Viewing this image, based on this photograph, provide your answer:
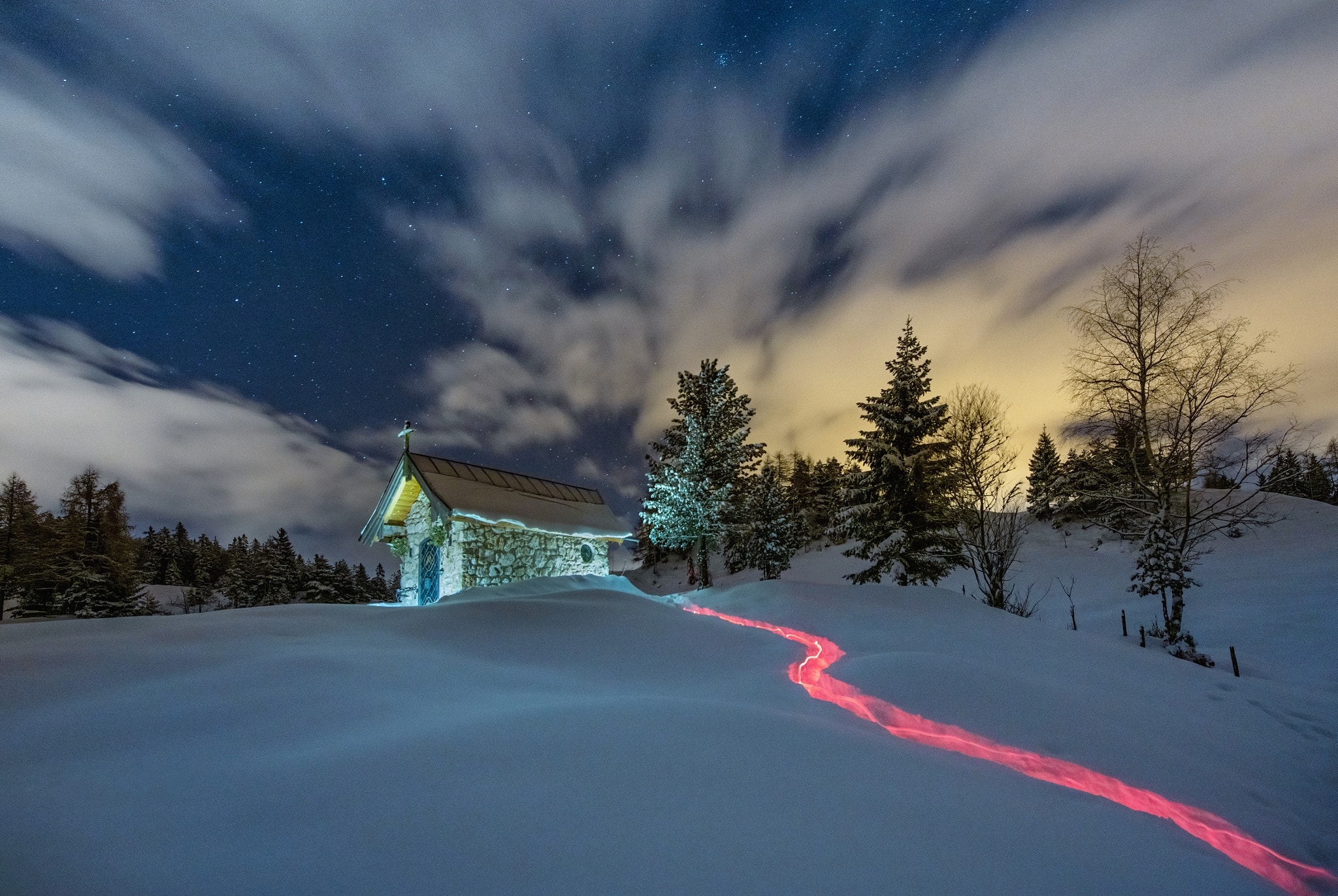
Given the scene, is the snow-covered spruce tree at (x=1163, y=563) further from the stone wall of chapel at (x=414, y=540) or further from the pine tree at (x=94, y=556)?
the pine tree at (x=94, y=556)

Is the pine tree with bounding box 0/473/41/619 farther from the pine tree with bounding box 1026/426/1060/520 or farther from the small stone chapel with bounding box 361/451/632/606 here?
the pine tree with bounding box 1026/426/1060/520

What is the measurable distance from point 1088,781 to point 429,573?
14397mm

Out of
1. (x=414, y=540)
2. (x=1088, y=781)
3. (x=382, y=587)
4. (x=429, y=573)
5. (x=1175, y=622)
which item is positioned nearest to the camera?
(x=1088, y=781)

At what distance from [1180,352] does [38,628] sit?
1963 centimetres

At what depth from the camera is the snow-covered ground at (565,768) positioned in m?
1.81

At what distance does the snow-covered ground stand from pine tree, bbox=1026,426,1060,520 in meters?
28.0

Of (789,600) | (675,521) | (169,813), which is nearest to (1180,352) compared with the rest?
(789,600)

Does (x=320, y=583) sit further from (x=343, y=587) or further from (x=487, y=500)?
(x=487, y=500)

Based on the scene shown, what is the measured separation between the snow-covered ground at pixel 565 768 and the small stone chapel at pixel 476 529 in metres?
7.34

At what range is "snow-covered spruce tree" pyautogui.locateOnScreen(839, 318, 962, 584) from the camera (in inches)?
616

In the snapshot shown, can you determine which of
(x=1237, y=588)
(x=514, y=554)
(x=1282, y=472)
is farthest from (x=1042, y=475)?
(x=514, y=554)

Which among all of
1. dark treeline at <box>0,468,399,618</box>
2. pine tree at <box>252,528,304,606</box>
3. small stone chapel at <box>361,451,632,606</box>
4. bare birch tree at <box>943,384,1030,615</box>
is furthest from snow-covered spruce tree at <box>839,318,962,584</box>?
pine tree at <box>252,528,304,606</box>

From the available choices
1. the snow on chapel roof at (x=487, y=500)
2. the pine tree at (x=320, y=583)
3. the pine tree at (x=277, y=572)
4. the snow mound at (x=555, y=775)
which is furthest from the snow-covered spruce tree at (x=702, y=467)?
the pine tree at (x=277, y=572)

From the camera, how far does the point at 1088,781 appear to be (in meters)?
3.42
